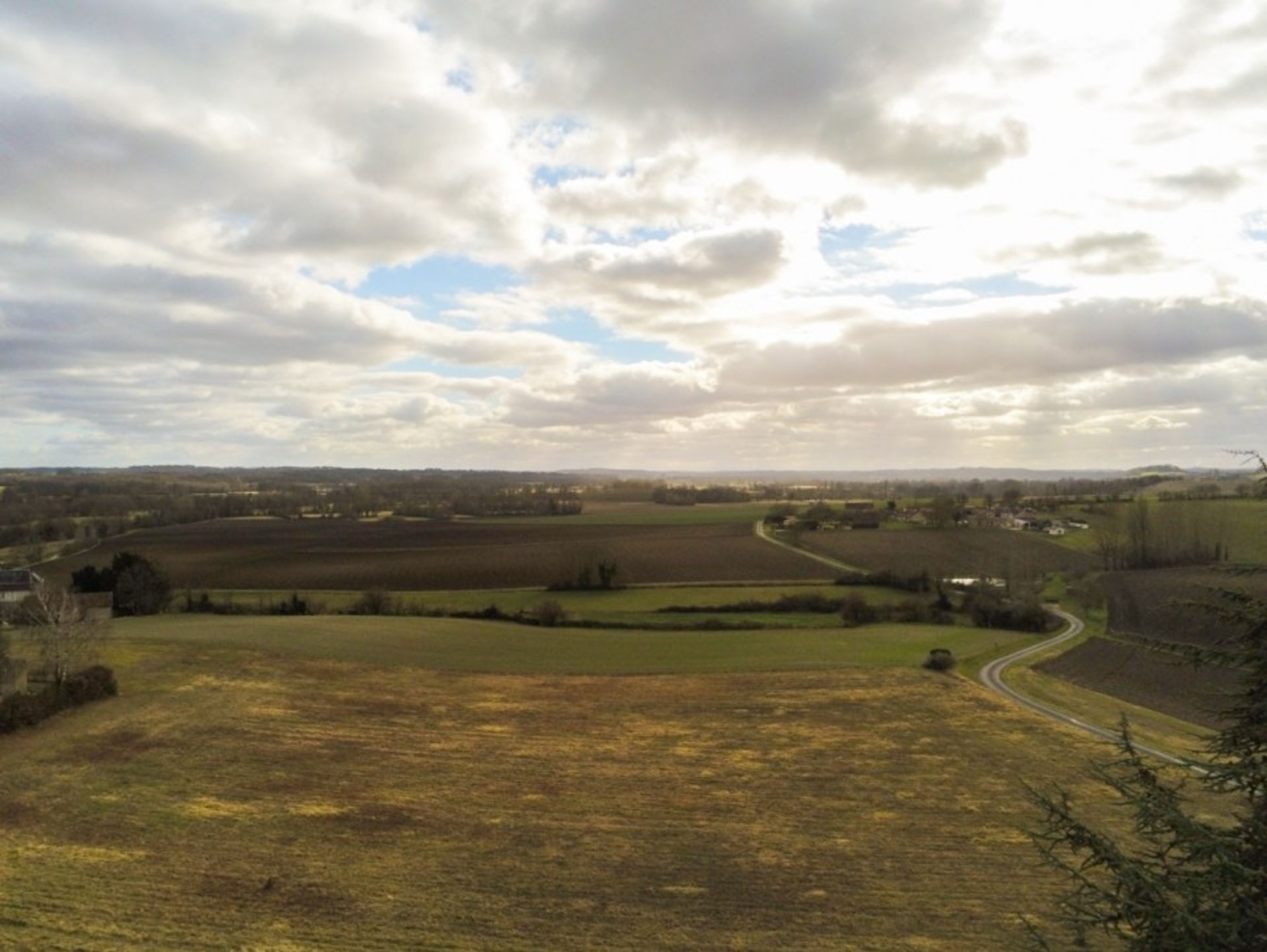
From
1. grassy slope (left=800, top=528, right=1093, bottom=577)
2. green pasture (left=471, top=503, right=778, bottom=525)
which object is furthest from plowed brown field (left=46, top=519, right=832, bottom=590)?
grassy slope (left=800, top=528, right=1093, bottom=577)

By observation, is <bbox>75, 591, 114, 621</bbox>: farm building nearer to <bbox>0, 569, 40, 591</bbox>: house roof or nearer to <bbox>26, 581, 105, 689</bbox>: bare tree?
<bbox>0, 569, 40, 591</bbox>: house roof

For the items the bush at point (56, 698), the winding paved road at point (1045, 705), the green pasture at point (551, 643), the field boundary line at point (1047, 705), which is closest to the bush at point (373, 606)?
the green pasture at point (551, 643)

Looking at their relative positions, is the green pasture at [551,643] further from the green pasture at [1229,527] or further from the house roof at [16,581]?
the green pasture at [1229,527]

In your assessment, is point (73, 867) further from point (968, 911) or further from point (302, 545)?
point (302, 545)

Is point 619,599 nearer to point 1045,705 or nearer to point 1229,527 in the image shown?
point 1045,705

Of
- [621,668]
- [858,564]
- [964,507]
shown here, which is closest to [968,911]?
[621,668]
